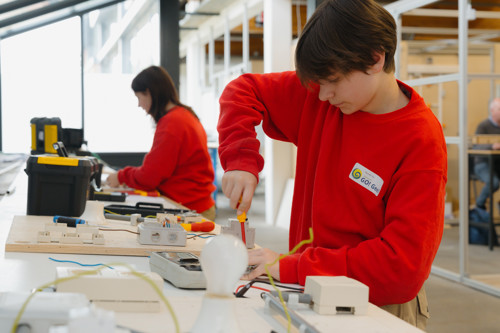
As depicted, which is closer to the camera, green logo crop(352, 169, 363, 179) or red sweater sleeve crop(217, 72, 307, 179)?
green logo crop(352, 169, 363, 179)

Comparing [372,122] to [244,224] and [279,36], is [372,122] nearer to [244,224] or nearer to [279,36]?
[244,224]

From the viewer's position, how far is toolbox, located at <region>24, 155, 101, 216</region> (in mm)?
2148

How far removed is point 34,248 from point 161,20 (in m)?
5.56

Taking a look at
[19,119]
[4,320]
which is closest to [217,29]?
[19,119]

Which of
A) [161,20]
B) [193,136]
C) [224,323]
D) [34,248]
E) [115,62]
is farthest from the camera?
[115,62]

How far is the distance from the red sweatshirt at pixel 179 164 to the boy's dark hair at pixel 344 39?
204 cm

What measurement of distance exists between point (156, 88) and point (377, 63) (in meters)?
2.28

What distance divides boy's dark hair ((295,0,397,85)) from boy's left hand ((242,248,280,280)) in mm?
413

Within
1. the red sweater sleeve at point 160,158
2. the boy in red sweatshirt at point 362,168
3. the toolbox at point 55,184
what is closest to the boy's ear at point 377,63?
the boy in red sweatshirt at point 362,168

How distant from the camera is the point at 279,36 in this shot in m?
7.17

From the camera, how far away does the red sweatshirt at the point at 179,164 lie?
3254 millimetres

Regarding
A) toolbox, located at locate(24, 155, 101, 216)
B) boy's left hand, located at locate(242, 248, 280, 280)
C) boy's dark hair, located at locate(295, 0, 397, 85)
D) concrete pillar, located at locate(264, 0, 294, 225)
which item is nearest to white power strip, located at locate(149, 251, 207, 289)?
boy's left hand, located at locate(242, 248, 280, 280)

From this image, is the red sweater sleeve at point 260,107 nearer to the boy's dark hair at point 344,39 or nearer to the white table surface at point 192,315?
the boy's dark hair at point 344,39

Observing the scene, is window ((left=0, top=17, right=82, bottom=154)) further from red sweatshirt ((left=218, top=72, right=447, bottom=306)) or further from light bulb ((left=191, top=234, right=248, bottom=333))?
light bulb ((left=191, top=234, right=248, bottom=333))
